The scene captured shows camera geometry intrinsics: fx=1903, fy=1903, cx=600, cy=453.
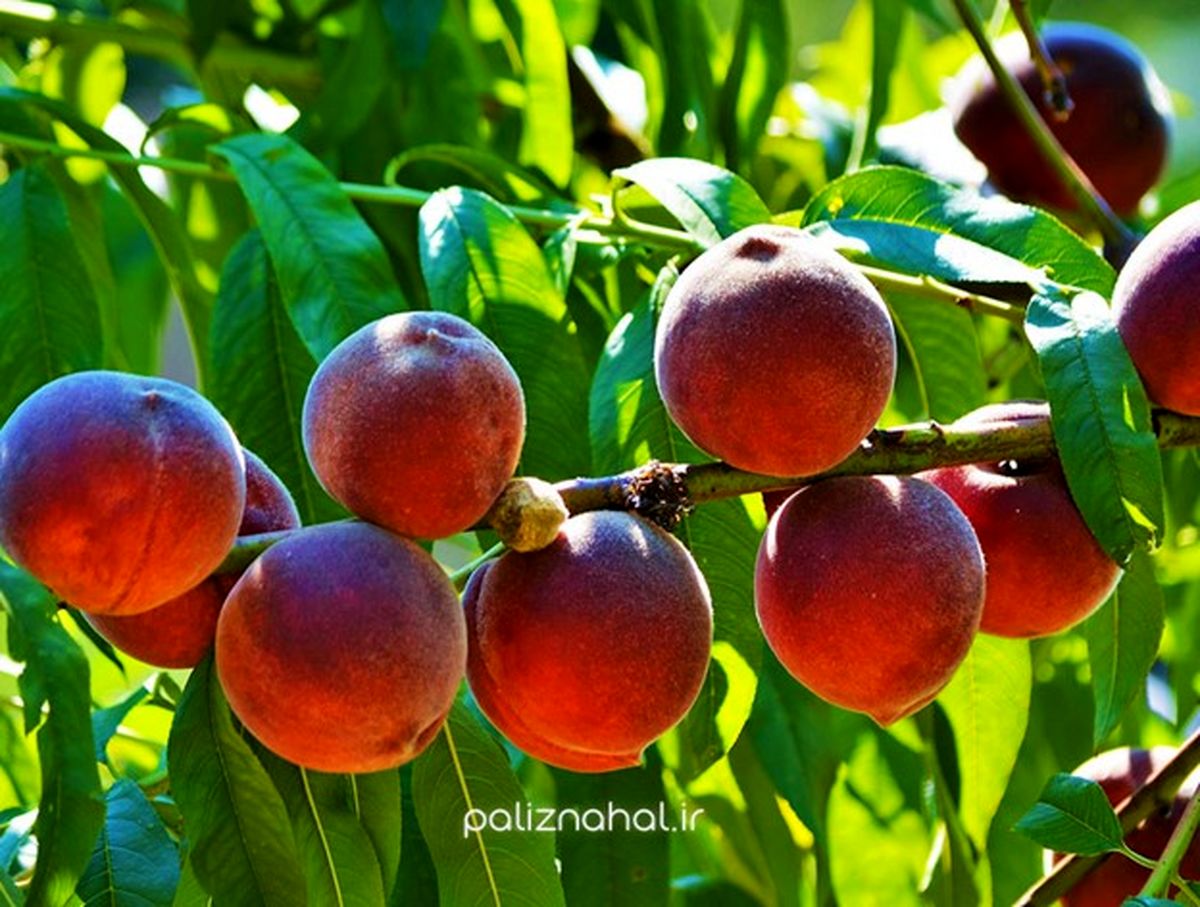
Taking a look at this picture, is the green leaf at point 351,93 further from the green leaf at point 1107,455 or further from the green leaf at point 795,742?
the green leaf at point 1107,455

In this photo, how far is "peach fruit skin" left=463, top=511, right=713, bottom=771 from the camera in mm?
578

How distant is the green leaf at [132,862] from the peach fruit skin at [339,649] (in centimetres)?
15

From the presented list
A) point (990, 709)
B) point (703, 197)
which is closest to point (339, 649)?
point (703, 197)

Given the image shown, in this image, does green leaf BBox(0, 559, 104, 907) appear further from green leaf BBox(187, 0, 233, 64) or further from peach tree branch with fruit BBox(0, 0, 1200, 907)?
green leaf BBox(187, 0, 233, 64)

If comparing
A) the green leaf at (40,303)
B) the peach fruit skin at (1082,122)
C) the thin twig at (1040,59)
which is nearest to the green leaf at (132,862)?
the green leaf at (40,303)

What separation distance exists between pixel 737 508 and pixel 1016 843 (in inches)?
17.0

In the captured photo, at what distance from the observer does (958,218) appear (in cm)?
74

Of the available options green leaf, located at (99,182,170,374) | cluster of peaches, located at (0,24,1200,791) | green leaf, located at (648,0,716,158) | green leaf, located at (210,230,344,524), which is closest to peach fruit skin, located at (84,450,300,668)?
cluster of peaches, located at (0,24,1200,791)

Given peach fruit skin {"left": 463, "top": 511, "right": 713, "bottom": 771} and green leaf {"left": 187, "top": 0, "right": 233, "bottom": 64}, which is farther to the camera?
green leaf {"left": 187, "top": 0, "right": 233, "bottom": 64}

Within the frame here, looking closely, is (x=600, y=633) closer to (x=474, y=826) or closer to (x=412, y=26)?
(x=474, y=826)

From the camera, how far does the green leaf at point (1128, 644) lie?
743mm

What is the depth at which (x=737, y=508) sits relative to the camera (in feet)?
2.44

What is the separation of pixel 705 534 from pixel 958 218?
16 cm

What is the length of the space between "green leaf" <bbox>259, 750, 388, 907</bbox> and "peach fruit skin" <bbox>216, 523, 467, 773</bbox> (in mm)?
76
